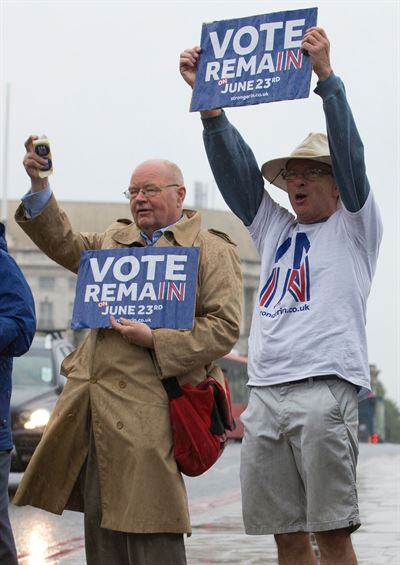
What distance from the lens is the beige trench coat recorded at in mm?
4973

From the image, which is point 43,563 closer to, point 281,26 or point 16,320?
point 16,320

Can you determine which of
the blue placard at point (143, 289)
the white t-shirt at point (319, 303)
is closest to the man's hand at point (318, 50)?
the white t-shirt at point (319, 303)

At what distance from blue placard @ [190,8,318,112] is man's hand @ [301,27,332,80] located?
0.05 m

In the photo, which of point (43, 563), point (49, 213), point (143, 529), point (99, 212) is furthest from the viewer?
point (99, 212)

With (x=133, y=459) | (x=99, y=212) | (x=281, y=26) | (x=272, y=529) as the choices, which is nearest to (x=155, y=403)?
(x=133, y=459)

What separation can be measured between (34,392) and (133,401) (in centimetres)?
896

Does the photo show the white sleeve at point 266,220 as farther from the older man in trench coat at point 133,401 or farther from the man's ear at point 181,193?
the man's ear at point 181,193

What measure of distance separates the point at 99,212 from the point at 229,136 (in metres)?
95.3

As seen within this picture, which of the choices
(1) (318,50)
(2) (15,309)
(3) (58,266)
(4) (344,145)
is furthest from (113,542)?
(3) (58,266)

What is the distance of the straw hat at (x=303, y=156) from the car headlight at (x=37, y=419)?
8.17 m

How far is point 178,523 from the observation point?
→ 4.98 metres

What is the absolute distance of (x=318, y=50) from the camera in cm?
498

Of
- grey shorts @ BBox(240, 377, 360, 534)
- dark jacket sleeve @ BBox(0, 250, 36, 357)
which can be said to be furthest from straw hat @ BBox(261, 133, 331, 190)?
dark jacket sleeve @ BBox(0, 250, 36, 357)

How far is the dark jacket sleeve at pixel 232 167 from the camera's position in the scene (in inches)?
212
